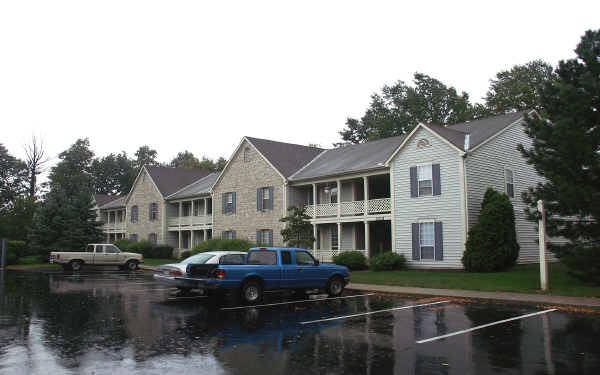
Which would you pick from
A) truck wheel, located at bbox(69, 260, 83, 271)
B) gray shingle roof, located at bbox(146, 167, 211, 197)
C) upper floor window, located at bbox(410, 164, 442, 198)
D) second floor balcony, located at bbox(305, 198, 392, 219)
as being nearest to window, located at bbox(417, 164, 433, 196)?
upper floor window, located at bbox(410, 164, 442, 198)

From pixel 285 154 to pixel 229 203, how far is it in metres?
5.84

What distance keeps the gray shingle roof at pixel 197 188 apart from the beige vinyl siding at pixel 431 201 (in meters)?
18.8

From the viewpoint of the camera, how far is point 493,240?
22953mm

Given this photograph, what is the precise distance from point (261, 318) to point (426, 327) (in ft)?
12.4

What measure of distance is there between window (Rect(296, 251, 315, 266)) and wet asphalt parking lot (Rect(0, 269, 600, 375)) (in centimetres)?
119

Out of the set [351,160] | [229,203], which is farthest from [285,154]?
[351,160]

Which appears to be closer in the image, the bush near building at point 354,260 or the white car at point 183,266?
the white car at point 183,266

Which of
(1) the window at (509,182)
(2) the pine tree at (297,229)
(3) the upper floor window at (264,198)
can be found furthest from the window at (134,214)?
(1) the window at (509,182)

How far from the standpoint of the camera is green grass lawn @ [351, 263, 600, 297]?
54.7 feet

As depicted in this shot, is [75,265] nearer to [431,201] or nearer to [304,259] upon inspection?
[304,259]

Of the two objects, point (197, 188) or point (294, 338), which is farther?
point (197, 188)

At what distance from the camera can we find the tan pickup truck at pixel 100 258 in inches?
1271

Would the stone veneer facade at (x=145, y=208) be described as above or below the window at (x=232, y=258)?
above

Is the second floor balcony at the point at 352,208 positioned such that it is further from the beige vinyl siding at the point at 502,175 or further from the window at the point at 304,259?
the window at the point at 304,259
